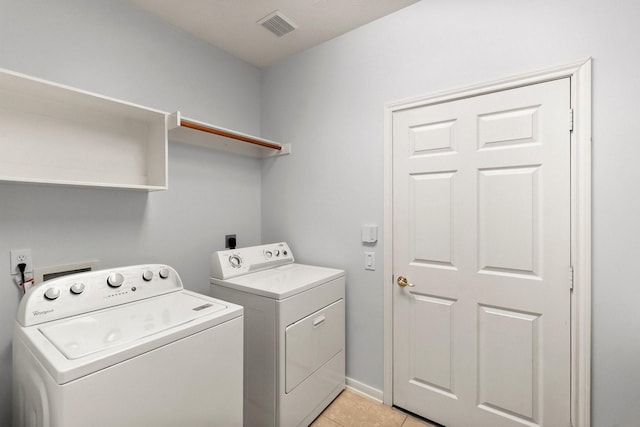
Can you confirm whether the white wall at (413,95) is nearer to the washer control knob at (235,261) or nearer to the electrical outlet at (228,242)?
the electrical outlet at (228,242)

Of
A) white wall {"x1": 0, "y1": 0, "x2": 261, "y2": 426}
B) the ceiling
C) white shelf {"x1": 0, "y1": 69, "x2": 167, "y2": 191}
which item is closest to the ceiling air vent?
the ceiling

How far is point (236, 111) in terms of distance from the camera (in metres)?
2.44

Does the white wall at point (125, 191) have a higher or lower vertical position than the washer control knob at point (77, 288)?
higher

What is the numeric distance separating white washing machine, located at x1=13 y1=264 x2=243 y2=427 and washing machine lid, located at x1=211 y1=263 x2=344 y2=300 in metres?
0.29

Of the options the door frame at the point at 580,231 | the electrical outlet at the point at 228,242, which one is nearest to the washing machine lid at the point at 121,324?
the electrical outlet at the point at 228,242

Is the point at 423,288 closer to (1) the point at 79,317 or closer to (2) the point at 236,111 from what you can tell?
(1) the point at 79,317

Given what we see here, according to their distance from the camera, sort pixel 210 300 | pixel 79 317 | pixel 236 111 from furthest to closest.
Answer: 1. pixel 236 111
2. pixel 210 300
3. pixel 79 317

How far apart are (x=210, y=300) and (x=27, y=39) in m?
1.58

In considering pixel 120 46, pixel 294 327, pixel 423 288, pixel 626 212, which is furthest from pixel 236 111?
pixel 626 212

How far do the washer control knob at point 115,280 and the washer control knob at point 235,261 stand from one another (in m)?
0.62

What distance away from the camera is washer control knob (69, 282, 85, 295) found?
50.1 inches

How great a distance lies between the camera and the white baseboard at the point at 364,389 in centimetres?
200

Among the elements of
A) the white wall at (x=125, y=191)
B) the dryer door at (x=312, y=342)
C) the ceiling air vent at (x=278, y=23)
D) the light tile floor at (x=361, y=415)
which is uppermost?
the ceiling air vent at (x=278, y=23)

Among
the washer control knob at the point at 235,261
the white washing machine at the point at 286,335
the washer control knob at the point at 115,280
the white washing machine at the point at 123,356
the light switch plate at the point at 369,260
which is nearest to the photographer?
the white washing machine at the point at 123,356
